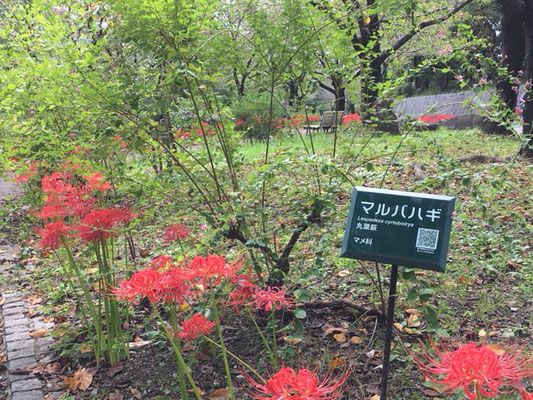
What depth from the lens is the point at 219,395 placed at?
8.36ft

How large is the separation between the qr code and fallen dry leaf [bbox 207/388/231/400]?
137 centimetres

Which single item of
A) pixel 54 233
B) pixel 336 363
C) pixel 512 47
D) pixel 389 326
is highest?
pixel 512 47

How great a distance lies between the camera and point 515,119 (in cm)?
279

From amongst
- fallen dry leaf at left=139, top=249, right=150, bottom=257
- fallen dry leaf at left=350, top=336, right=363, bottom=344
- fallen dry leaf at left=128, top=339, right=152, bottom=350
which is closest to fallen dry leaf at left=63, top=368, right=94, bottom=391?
fallen dry leaf at left=128, top=339, right=152, bottom=350

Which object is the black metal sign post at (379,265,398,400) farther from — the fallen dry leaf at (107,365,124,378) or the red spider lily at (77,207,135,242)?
the fallen dry leaf at (107,365,124,378)

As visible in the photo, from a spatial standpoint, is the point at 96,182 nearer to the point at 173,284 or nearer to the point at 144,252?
the point at 173,284

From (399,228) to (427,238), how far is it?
97mm

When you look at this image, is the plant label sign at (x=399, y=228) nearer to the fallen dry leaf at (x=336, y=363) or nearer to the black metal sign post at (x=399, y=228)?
the black metal sign post at (x=399, y=228)

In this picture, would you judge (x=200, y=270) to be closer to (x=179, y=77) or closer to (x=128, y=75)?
(x=179, y=77)

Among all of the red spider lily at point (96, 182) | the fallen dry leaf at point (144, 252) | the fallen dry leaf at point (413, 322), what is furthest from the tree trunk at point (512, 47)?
the red spider lily at point (96, 182)

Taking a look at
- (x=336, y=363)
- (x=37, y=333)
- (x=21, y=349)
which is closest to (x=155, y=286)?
(x=336, y=363)

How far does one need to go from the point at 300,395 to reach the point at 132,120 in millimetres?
2035

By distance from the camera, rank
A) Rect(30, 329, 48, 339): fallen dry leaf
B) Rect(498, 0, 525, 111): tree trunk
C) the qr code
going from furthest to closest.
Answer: Rect(498, 0, 525, 111): tree trunk < Rect(30, 329, 48, 339): fallen dry leaf < the qr code

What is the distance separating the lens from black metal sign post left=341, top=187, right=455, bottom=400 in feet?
5.47
